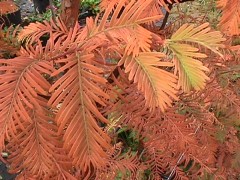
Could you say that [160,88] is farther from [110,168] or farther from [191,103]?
[110,168]

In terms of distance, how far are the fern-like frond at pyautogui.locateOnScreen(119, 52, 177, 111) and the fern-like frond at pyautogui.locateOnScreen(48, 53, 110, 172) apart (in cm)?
4

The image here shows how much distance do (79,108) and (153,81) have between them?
0.07 m

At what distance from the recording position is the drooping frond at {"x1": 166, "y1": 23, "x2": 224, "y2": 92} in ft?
1.09

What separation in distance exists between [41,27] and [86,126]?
0.88 ft

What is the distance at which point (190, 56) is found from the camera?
14.1 inches

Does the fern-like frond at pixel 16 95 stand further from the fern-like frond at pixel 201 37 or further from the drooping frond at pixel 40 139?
the fern-like frond at pixel 201 37

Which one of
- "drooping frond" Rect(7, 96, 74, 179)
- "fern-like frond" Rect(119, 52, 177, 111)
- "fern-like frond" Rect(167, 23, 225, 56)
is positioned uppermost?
"fern-like frond" Rect(167, 23, 225, 56)

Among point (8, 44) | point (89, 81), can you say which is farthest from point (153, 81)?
point (8, 44)

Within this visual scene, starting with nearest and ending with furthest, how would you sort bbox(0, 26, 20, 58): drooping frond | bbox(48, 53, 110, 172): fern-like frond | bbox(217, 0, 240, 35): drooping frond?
1. bbox(48, 53, 110, 172): fern-like frond
2. bbox(217, 0, 240, 35): drooping frond
3. bbox(0, 26, 20, 58): drooping frond

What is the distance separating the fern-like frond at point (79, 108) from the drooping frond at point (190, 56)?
79mm

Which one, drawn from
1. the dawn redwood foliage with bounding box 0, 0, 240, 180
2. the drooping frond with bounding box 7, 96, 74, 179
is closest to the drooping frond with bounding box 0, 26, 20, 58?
the dawn redwood foliage with bounding box 0, 0, 240, 180

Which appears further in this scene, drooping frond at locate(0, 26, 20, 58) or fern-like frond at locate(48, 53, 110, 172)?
drooping frond at locate(0, 26, 20, 58)

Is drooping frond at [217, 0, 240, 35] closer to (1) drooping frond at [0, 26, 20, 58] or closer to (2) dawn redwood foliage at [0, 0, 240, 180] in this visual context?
(2) dawn redwood foliage at [0, 0, 240, 180]

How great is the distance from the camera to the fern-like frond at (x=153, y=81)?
1.03 ft
